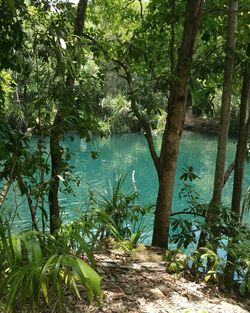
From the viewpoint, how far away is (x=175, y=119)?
2971 mm

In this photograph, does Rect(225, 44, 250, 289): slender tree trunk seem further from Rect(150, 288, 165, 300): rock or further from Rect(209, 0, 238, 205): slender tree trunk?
Rect(150, 288, 165, 300): rock

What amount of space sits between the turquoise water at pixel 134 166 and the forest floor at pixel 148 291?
4374 millimetres

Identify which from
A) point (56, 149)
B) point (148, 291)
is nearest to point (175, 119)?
point (56, 149)

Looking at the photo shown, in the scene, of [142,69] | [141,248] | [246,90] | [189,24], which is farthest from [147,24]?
[141,248]

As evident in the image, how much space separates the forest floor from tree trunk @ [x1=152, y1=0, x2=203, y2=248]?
1.42ft

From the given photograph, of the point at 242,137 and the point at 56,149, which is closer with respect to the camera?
the point at 56,149

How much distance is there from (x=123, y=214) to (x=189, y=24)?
165cm

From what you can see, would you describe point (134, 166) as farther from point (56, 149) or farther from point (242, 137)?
point (56, 149)

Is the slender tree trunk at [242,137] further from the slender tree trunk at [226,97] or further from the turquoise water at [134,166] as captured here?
the turquoise water at [134,166]

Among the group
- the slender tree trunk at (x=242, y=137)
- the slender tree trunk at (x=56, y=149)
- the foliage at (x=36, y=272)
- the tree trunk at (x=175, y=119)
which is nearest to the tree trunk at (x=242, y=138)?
the slender tree trunk at (x=242, y=137)

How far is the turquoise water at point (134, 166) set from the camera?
10078mm

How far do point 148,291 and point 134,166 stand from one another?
14.3m

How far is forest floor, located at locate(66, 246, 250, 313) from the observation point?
78.0 inches

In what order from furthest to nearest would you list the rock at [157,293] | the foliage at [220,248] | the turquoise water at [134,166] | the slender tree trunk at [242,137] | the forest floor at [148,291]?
1. the turquoise water at [134,166]
2. the slender tree trunk at [242,137]
3. the foliage at [220,248]
4. the rock at [157,293]
5. the forest floor at [148,291]
